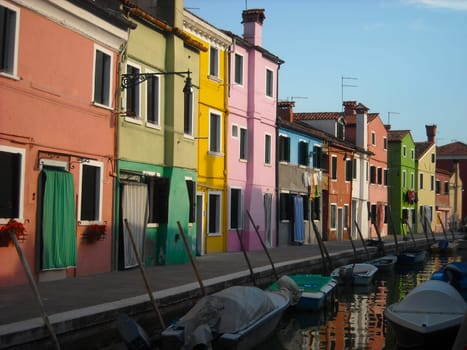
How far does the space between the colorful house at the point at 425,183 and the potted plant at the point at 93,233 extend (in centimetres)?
4037

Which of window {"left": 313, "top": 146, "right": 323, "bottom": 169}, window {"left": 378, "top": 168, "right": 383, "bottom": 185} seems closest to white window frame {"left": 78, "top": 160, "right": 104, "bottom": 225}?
window {"left": 313, "top": 146, "right": 323, "bottom": 169}

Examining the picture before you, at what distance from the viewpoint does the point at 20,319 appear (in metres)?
9.94

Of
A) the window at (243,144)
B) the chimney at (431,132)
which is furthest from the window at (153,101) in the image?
the chimney at (431,132)

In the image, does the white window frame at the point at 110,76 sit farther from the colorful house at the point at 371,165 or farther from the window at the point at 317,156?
the colorful house at the point at 371,165

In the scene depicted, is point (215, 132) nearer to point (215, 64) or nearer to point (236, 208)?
point (215, 64)

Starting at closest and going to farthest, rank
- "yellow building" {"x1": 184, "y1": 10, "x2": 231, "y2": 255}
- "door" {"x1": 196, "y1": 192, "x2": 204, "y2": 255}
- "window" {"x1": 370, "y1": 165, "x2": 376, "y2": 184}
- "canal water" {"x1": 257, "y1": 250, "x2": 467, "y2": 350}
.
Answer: "canal water" {"x1": 257, "y1": 250, "x2": 467, "y2": 350}, "door" {"x1": 196, "y1": 192, "x2": 204, "y2": 255}, "yellow building" {"x1": 184, "y1": 10, "x2": 231, "y2": 255}, "window" {"x1": 370, "y1": 165, "x2": 376, "y2": 184}

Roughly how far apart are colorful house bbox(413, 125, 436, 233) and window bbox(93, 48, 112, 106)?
132 ft

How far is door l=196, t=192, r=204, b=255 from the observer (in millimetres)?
23594

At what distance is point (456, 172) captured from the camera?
6391cm

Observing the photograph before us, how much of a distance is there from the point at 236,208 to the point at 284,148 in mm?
5553

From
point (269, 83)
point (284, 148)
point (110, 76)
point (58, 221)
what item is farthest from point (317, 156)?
point (58, 221)

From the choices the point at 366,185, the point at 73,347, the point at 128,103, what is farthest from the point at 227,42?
the point at 366,185

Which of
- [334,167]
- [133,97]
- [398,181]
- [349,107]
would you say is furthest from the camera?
[398,181]

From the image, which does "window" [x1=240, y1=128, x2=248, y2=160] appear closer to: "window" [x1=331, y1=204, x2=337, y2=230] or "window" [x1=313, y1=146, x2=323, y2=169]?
"window" [x1=313, y1=146, x2=323, y2=169]
